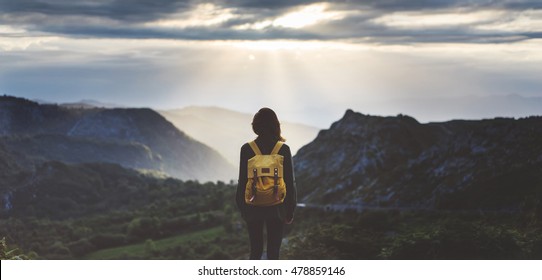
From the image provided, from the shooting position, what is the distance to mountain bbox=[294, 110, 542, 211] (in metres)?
75.7

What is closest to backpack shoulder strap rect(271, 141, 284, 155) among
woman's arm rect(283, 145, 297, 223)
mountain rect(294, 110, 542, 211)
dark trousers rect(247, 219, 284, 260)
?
woman's arm rect(283, 145, 297, 223)

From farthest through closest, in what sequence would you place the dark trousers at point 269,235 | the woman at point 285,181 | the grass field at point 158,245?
the grass field at point 158,245
the dark trousers at point 269,235
the woman at point 285,181

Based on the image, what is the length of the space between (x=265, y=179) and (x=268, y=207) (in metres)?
0.75

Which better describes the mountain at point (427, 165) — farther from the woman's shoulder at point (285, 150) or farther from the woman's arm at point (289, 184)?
the woman's shoulder at point (285, 150)

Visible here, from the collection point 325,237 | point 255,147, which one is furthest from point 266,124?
point 325,237

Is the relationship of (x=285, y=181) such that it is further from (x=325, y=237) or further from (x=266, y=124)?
(x=325, y=237)

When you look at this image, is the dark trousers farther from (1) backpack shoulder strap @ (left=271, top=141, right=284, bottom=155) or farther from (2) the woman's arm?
(1) backpack shoulder strap @ (left=271, top=141, right=284, bottom=155)

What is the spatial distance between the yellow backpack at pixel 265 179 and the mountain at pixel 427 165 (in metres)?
44.0

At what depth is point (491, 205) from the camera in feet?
239

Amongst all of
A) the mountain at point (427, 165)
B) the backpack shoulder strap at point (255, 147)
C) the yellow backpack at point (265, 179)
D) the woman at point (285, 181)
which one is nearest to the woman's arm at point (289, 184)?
the woman at point (285, 181)

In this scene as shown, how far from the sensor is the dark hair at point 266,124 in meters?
16.8

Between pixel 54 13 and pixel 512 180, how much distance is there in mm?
94247

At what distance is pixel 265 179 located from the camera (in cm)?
1680
